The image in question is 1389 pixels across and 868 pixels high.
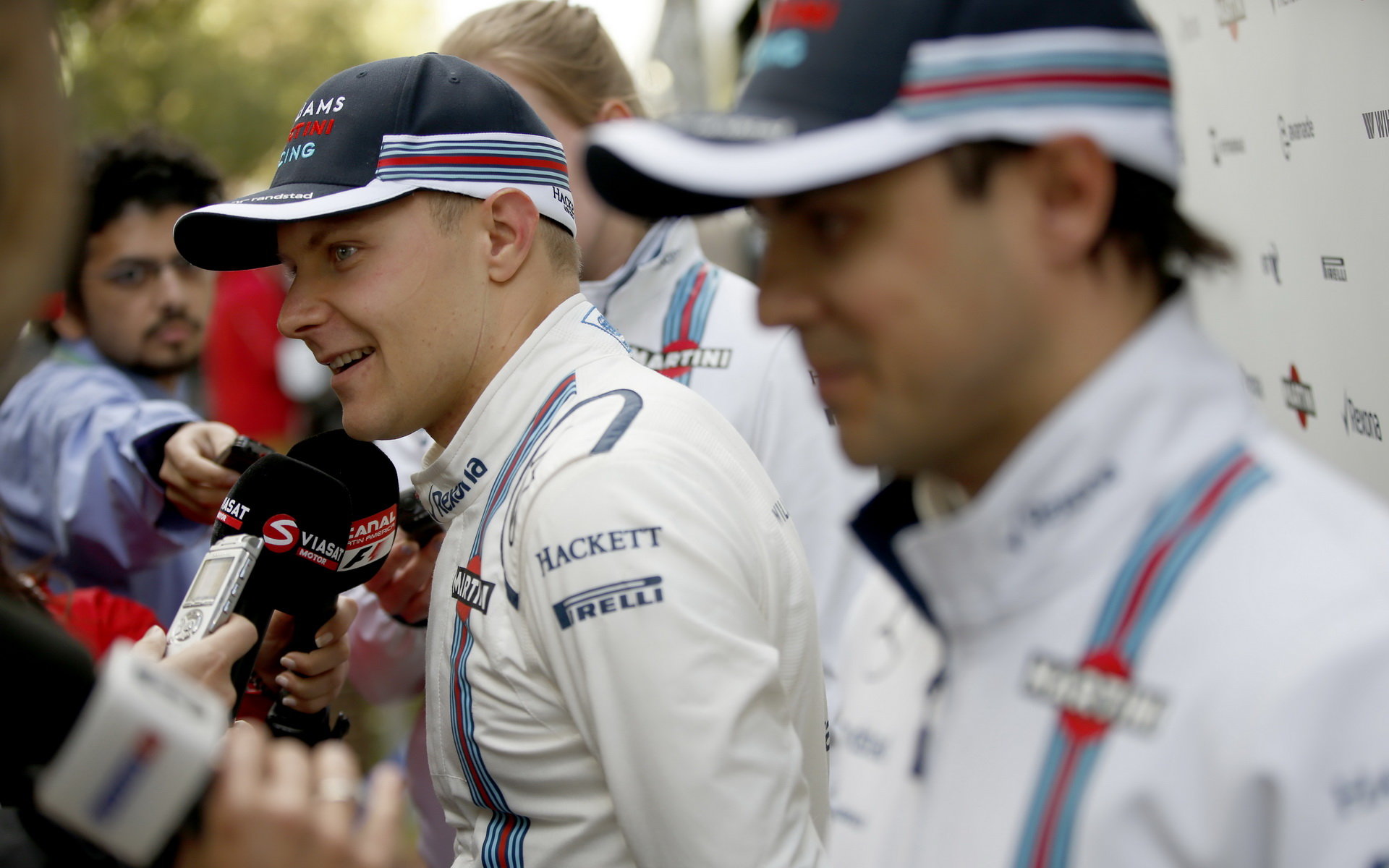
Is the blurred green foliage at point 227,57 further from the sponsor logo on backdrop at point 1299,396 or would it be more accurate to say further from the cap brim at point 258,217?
the sponsor logo on backdrop at point 1299,396

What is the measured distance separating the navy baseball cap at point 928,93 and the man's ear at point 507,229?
3.28ft

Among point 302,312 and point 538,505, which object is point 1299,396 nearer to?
point 538,505

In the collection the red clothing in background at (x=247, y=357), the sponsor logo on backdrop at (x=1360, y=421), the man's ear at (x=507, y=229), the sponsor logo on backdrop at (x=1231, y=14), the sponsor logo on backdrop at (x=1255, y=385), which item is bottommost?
the red clothing in background at (x=247, y=357)

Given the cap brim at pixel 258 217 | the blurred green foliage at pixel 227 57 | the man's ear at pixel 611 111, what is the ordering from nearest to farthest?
the cap brim at pixel 258 217 → the man's ear at pixel 611 111 → the blurred green foliage at pixel 227 57

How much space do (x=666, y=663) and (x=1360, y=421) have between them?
1761 millimetres

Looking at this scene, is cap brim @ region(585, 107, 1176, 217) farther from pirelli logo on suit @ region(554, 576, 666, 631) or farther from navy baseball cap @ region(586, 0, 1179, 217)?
pirelli logo on suit @ region(554, 576, 666, 631)

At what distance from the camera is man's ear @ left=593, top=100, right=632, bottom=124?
9.97 ft

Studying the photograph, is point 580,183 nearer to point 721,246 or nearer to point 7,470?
point 7,470

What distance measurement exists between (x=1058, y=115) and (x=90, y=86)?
16.5 meters

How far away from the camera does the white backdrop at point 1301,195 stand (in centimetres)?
238

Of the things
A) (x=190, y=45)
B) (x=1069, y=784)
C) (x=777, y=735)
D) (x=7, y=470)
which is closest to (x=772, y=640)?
(x=777, y=735)

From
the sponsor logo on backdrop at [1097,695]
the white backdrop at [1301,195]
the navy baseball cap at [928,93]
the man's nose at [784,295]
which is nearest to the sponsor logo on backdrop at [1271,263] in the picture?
the white backdrop at [1301,195]

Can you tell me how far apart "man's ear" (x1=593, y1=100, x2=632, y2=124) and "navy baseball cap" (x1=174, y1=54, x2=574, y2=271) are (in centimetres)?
80

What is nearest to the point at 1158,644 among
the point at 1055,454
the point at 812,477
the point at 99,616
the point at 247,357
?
the point at 1055,454
